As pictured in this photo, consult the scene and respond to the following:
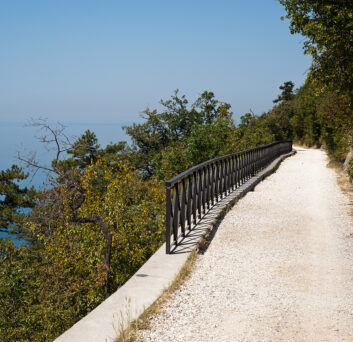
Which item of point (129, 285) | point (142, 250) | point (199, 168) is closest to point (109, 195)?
point (142, 250)

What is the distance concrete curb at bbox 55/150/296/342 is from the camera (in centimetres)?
362

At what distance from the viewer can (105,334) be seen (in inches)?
141

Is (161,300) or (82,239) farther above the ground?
(161,300)

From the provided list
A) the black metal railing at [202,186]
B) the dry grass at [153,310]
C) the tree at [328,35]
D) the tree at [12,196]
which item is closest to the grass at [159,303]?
the dry grass at [153,310]

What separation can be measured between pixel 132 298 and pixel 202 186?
4.33 metres

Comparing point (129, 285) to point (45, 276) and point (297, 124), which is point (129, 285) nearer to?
point (45, 276)

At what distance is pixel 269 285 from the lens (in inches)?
195

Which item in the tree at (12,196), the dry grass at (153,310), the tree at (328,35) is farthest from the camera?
the tree at (12,196)

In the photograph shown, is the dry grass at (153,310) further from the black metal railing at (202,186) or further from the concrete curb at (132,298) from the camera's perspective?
the black metal railing at (202,186)

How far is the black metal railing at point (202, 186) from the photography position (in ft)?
20.6

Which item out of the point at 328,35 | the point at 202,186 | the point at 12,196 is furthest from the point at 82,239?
the point at 12,196

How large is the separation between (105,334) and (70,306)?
12.0 meters

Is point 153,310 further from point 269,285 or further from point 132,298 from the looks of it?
point 269,285

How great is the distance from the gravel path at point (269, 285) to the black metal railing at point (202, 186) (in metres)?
0.62
